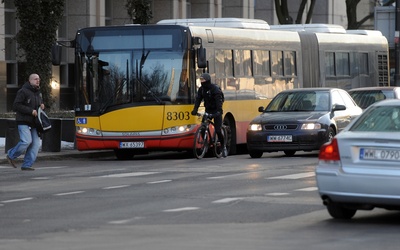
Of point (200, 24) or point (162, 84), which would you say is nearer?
point (162, 84)

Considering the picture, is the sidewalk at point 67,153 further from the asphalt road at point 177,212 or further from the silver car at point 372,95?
the silver car at point 372,95

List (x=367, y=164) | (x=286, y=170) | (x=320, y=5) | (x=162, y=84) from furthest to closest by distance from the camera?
(x=320, y=5) → (x=162, y=84) → (x=286, y=170) → (x=367, y=164)

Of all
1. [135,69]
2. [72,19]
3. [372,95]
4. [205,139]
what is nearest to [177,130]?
[205,139]

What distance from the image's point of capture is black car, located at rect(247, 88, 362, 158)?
27641mm

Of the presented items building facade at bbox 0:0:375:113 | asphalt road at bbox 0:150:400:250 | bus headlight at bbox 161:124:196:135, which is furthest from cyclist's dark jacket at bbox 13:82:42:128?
building facade at bbox 0:0:375:113

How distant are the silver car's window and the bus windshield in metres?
13.7

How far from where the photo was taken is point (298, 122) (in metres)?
27.8

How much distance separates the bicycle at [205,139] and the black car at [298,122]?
83 cm

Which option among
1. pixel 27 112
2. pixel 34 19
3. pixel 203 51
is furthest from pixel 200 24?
pixel 27 112

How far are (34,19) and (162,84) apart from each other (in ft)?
30.2

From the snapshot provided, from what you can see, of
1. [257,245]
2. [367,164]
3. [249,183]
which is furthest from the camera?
[249,183]

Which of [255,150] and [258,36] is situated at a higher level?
[258,36]

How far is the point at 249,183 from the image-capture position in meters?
20.0

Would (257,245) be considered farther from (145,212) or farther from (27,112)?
(27,112)
